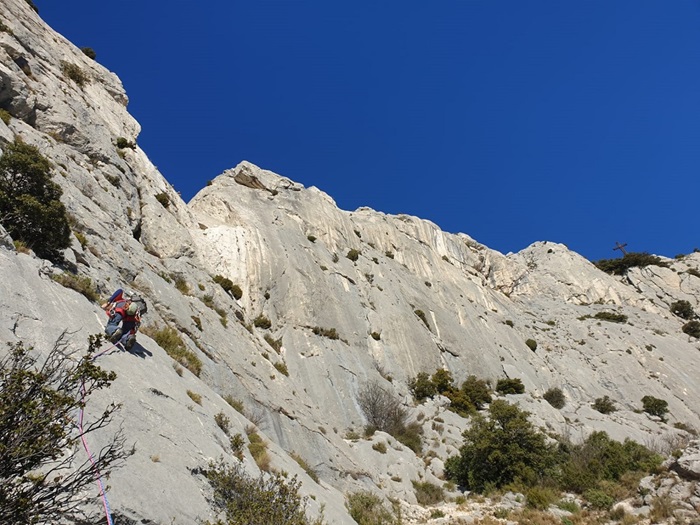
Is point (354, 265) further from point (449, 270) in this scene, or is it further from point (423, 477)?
point (423, 477)

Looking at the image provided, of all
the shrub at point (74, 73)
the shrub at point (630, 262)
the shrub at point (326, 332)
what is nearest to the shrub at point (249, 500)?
the shrub at point (326, 332)

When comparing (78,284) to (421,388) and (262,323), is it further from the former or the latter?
(421,388)

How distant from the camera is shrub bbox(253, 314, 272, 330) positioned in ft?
94.0

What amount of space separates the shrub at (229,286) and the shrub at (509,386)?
22.3 metres

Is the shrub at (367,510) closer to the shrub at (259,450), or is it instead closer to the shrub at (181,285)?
the shrub at (259,450)

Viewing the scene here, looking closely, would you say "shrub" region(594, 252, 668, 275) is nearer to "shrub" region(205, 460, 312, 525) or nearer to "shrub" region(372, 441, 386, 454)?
"shrub" region(372, 441, 386, 454)

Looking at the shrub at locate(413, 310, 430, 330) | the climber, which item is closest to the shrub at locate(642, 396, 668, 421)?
the shrub at locate(413, 310, 430, 330)

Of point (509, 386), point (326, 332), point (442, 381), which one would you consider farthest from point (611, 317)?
point (326, 332)

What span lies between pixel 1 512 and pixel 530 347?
45.9 m

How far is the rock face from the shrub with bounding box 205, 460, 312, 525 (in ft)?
1.34

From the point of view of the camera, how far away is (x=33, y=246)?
12.0 meters

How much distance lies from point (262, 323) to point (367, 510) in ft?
54.6

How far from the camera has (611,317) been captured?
2032 inches

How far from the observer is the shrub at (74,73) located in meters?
26.6
